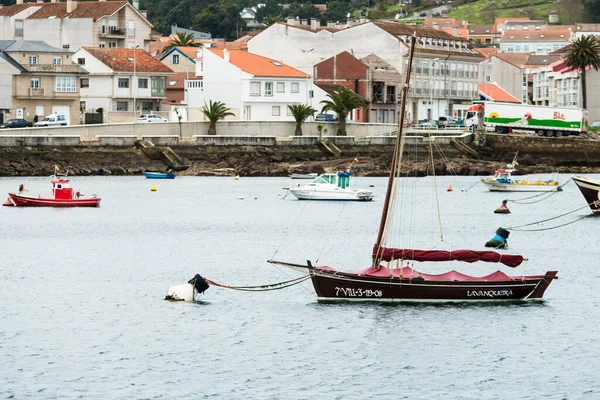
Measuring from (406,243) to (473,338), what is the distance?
2803cm

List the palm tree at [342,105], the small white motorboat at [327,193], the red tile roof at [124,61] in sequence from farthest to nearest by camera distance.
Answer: the red tile roof at [124,61]
the palm tree at [342,105]
the small white motorboat at [327,193]

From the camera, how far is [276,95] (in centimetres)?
14062

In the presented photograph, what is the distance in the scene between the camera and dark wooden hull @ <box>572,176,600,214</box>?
3226 inches

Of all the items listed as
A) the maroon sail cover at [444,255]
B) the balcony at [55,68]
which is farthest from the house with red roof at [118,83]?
the maroon sail cover at [444,255]

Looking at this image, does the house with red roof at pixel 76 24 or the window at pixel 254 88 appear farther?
the house with red roof at pixel 76 24

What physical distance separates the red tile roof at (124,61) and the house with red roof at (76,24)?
22.3m

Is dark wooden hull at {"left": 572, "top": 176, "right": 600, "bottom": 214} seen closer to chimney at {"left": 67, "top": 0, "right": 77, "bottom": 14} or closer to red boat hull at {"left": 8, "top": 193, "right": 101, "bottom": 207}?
red boat hull at {"left": 8, "top": 193, "right": 101, "bottom": 207}

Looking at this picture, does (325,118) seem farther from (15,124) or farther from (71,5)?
(71,5)

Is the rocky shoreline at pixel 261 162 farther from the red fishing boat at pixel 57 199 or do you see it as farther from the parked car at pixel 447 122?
the red fishing boat at pixel 57 199

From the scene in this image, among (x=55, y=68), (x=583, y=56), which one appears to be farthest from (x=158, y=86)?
(x=583, y=56)

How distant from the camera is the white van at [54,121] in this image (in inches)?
4862

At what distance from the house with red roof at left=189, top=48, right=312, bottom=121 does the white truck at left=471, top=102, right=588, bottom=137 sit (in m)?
21.7

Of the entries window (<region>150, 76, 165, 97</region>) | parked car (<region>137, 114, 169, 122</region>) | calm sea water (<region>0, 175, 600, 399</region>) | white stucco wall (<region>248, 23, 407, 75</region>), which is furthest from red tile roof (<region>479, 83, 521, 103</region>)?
calm sea water (<region>0, 175, 600, 399</region>)

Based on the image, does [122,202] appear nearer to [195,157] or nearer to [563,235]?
[195,157]
